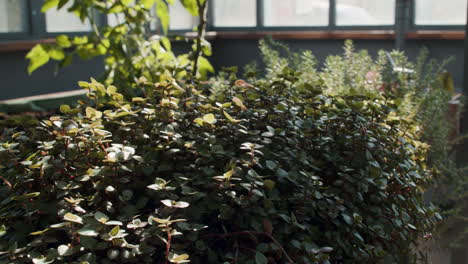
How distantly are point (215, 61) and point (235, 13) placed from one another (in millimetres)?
808

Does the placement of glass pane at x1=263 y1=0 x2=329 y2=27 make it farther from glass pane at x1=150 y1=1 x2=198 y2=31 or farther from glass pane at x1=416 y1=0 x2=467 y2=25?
glass pane at x1=416 y1=0 x2=467 y2=25

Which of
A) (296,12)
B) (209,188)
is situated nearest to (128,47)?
(209,188)

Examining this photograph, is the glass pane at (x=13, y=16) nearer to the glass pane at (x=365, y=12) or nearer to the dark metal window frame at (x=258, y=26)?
the dark metal window frame at (x=258, y=26)

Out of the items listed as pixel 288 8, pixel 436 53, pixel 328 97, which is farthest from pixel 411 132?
pixel 288 8

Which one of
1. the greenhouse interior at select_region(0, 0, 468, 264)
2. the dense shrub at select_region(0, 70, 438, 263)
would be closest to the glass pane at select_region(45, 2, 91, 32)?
the greenhouse interior at select_region(0, 0, 468, 264)

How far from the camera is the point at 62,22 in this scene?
659cm

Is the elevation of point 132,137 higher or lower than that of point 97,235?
higher

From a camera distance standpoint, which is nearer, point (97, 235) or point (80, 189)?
point (97, 235)

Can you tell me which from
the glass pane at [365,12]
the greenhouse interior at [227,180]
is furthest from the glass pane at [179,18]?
the greenhouse interior at [227,180]

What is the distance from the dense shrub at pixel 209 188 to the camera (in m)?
0.92

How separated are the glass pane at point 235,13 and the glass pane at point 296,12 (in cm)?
23

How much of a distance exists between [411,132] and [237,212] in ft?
2.42

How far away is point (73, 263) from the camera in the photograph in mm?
845

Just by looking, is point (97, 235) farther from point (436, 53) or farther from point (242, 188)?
point (436, 53)
